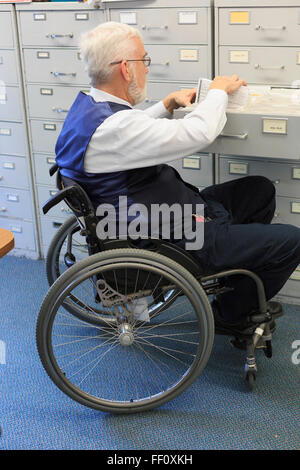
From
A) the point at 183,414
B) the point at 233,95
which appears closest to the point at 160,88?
the point at 233,95

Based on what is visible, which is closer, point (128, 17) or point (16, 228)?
point (128, 17)

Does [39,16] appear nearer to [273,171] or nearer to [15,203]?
[15,203]

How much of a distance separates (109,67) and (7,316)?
124 centimetres

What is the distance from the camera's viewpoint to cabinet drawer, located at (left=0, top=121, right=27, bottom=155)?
116 inches

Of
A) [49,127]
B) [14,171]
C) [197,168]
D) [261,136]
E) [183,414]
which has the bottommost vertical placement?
[183,414]

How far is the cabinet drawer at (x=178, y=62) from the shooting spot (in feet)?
7.97

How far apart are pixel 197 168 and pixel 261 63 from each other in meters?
0.49

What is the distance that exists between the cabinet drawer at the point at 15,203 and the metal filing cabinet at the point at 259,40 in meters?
1.21

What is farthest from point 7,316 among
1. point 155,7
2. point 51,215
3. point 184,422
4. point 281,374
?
point 155,7

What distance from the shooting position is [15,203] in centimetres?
312

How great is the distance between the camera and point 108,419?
78.8 inches

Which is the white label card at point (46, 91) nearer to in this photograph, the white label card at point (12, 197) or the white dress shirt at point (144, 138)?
the white label card at point (12, 197)

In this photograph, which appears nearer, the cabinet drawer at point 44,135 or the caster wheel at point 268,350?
the caster wheel at point 268,350

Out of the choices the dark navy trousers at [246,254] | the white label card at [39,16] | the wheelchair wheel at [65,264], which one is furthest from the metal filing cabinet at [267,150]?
the white label card at [39,16]
